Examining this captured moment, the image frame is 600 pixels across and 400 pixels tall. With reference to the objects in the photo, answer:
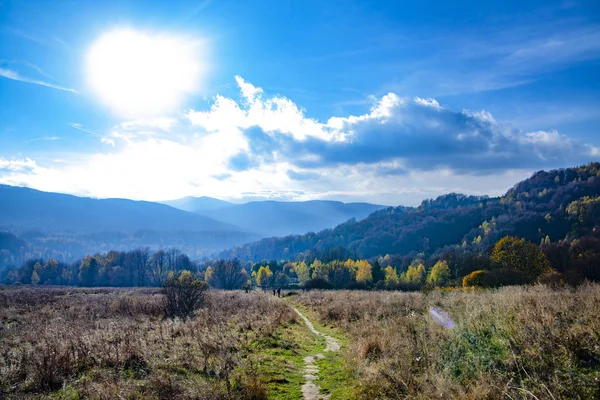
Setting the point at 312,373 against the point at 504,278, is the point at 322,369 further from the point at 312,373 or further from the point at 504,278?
the point at 504,278

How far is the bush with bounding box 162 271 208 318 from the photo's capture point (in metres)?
20.7

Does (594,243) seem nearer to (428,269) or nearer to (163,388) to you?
(428,269)

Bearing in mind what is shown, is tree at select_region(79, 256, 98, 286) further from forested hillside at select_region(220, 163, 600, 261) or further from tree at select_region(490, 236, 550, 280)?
tree at select_region(490, 236, 550, 280)

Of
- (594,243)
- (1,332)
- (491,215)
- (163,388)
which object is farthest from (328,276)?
(491,215)

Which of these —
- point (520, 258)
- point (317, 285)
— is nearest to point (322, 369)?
point (520, 258)

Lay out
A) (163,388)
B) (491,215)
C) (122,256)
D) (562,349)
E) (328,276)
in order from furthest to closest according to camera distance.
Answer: (491,215), (122,256), (328,276), (163,388), (562,349)

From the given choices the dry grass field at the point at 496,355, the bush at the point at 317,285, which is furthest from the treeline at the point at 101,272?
the dry grass field at the point at 496,355

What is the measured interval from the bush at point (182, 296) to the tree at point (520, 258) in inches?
1983

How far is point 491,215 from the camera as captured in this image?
187250 millimetres

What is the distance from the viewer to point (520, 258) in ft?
183

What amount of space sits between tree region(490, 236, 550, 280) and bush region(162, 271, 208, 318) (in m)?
50.4

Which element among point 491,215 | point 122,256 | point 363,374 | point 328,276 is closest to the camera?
point 363,374

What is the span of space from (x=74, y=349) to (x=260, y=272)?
362ft

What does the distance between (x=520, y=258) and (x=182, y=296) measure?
55528 mm
